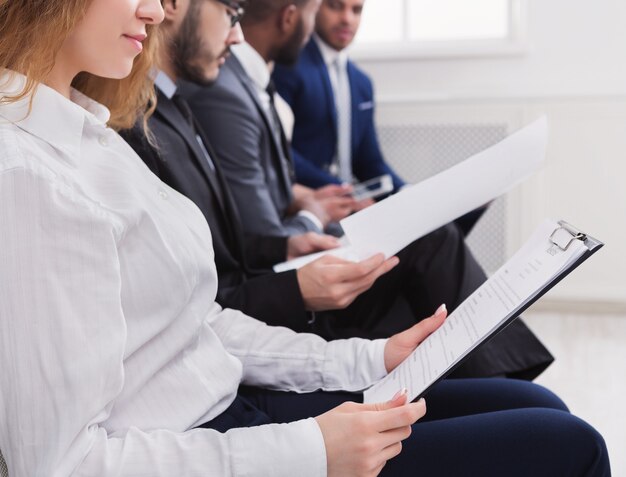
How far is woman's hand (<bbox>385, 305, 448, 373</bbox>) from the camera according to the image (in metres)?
1.24

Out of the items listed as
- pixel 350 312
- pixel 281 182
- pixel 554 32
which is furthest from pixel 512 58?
pixel 350 312

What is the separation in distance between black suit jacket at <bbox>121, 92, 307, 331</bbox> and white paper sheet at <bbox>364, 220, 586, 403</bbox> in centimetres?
33

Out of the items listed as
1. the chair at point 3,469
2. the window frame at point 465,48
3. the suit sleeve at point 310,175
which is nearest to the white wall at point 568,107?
the window frame at point 465,48

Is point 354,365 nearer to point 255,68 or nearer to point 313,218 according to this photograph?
point 313,218

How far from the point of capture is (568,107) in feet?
11.3

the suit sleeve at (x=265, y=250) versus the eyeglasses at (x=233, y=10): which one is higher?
the eyeglasses at (x=233, y=10)

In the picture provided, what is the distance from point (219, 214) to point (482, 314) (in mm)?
705

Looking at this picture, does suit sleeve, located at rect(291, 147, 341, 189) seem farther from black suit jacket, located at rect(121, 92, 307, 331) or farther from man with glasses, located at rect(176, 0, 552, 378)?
black suit jacket, located at rect(121, 92, 307, 331)

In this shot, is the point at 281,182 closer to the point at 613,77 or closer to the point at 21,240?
the point at 21,240

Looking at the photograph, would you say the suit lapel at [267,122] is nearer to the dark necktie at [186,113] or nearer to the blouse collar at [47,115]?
the dark necktie at [186,113]

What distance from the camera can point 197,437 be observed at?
3.07 ft

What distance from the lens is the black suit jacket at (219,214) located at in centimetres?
152

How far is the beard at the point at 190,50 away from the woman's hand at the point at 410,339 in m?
0.82

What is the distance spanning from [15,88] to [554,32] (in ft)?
9.34
